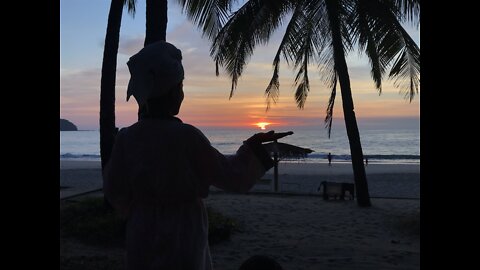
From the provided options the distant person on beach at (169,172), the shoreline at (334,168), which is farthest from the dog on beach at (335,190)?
the shoreline at (334,168)

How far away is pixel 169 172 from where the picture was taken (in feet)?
5.29

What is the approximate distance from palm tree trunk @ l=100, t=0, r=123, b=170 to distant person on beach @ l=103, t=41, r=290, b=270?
7115mm

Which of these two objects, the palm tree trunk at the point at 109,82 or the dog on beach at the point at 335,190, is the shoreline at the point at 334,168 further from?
the palm tree trunk at the point at 109,82

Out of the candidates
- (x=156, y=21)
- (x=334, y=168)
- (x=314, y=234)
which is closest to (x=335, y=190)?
(x=314, y=234)

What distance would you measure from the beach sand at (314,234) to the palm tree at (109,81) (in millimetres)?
2156

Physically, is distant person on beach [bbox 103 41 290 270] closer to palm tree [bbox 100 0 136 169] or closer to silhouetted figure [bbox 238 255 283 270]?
silhouetted figure [bbox 238 255 283 270]

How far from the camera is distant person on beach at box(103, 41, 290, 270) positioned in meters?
1.62

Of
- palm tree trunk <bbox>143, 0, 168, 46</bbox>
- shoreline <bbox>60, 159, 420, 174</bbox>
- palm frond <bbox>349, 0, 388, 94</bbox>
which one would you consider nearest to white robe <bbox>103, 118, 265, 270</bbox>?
palm tree trunk <bbox>143, 0, 168, 46</bbox>

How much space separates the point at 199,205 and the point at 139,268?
0.31 m

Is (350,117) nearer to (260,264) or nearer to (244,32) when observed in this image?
(244,32)

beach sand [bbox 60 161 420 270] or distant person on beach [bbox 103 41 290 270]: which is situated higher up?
distant person on beach [bbox 103 41 290 270]

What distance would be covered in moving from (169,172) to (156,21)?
20.1 ft
